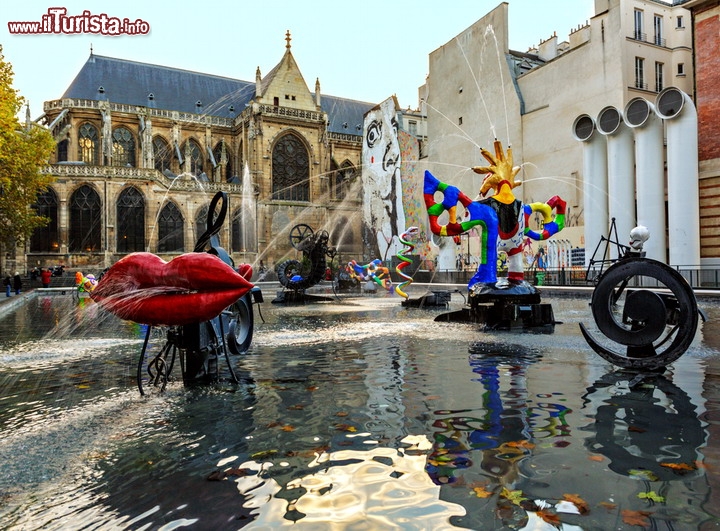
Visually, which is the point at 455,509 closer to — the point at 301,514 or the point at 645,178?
the point at 301,514

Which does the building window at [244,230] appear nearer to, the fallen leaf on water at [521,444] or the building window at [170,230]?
the building window at [170,230]

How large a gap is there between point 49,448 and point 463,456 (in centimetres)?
297

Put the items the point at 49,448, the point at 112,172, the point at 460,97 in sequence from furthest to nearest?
the point at 112,172 → the point at 460,97 → the point at 49,448

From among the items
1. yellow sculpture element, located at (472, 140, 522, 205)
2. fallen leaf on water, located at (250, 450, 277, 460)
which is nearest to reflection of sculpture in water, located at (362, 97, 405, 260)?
yellow sculpture element, located at (472, 140, 522, 205)

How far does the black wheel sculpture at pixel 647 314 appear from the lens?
538 centimetres

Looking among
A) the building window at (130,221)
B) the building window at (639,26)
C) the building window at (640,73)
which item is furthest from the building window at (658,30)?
the building window at (130,221)

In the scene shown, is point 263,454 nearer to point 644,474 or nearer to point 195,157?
point 644,474

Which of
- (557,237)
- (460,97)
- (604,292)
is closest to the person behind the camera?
(604,292)

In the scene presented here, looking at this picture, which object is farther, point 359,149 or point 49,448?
point 359,149

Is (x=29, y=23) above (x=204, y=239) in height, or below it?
above

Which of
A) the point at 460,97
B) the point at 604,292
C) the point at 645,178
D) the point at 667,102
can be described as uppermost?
the point at 460,97

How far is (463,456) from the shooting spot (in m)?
3.42

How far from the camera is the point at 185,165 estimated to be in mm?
51719

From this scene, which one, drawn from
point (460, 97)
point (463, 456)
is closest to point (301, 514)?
point (463, 456)
